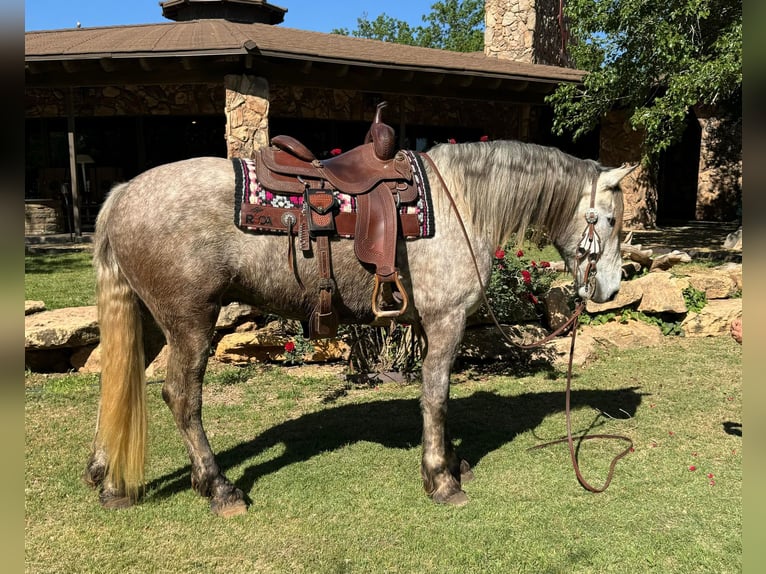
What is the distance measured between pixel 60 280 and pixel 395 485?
670 centimetres

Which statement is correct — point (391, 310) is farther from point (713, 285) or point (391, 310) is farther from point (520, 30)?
point (520, 30)

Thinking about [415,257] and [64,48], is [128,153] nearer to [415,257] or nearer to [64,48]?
[64,48]

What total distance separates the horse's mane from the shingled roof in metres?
6.83

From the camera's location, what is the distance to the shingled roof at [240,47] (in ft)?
31.3

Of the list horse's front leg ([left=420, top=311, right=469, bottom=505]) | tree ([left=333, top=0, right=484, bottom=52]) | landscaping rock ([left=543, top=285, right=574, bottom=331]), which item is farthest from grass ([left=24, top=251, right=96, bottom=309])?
tree ([left=333, top=0, right=484, bottom=52])

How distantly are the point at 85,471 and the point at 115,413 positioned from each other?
0.65m

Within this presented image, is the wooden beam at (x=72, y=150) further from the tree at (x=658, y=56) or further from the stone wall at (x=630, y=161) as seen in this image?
the stone wall at (x=630, y=161)

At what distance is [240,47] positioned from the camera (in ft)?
30.0

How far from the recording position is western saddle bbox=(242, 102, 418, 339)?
3.02 m

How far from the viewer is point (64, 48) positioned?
412 inches

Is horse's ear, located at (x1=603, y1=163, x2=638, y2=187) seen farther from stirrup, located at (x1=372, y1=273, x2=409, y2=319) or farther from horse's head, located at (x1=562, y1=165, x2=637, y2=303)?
stirrup, located at (x1=372, y1=273, x2=409, y2=319)

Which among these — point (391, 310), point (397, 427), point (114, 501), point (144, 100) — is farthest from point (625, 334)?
point (144, 100)

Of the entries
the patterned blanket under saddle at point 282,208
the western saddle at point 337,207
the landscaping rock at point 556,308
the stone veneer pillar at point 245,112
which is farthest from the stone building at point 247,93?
the patterned blanket under saddle at point 282,208

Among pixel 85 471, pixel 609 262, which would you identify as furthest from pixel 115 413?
pixel 609 262
